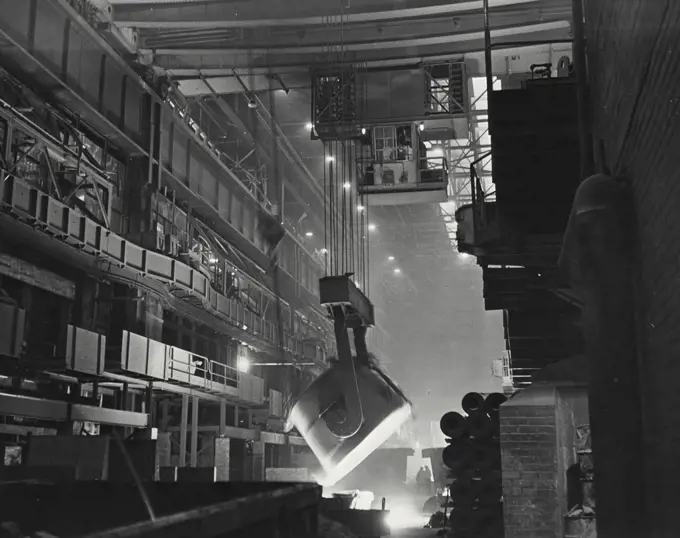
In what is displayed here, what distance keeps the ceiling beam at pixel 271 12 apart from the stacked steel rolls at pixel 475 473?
32.6 feet

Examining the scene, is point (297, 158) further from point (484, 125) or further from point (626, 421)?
point (626, 421)

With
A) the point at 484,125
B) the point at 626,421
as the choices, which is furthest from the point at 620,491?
the point at 484,125

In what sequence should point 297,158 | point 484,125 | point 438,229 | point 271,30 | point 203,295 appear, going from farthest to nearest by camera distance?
point 438,229, point 297,158, point 484,125, point 203,295, point 271,30

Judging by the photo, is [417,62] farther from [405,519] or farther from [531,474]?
[405,519]

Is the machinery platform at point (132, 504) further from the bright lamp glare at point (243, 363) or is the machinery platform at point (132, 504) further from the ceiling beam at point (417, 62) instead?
the bright lamp glare at point (243, 363)

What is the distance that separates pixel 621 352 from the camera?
5.73 metres

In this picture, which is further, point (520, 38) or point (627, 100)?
point (520, 38)

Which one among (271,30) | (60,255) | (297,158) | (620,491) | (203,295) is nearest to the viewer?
(620,491)

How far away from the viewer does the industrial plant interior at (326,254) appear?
506cm

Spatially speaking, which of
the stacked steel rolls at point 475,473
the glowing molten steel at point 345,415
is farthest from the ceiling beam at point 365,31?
the stacked steel rolls at point 475,473

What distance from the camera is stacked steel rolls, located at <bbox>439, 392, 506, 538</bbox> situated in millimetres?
12641

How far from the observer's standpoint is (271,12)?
59.7 ft

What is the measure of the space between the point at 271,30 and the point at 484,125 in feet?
39.4

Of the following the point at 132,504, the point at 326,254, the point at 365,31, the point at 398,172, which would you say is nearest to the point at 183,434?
the point at 326,254
